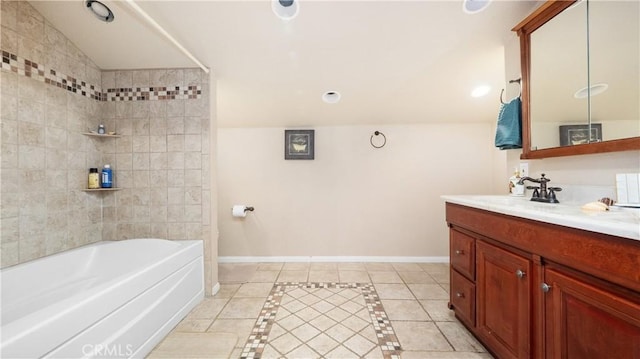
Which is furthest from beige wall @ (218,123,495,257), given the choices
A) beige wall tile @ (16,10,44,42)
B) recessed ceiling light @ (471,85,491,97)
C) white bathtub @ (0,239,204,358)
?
beige wall tile @ (16,10,44,42)

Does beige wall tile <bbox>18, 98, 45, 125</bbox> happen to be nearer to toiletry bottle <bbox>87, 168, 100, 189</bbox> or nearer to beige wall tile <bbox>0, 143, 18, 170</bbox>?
beige wall tile <bbox>0, 143, 18, 170</bbox>

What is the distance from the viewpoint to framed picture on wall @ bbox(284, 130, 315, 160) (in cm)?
289

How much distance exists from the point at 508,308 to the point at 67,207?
308 cm

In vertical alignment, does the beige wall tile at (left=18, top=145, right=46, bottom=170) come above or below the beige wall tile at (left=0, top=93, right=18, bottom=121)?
below

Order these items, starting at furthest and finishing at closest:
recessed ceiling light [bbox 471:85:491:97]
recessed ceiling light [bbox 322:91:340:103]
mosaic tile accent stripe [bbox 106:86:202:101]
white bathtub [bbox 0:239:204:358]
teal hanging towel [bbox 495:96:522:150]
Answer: recessed ceiling light [bbox 322:91:340:103] → recessed ceiling light [bbox 471:85:491:97] → mosaic tile accent stripe [bbox 106:86:202:101] → teal hanging towel [bbox 495:96:522:150] → white bathtub [bbox 0:239:204:358]

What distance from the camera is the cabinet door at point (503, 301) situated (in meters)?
1.04

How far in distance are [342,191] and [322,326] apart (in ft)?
5.32

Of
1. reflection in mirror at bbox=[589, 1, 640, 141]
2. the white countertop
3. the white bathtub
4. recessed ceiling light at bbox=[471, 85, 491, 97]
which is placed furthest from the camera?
recessed ceiling light at bbox=[471, 85, 491, 97]

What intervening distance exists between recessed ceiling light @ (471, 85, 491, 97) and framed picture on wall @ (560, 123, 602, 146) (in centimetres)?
107

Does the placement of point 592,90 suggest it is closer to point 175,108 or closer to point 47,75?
point 175,108

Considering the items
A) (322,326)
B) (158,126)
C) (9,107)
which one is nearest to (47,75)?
(9,107)

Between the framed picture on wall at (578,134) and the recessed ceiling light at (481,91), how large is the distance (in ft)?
3.52

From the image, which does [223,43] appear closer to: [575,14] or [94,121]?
[94,121]

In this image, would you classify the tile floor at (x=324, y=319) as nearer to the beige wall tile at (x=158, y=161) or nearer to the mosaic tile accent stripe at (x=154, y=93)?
the beige wall tile at (x=158, y=161)
